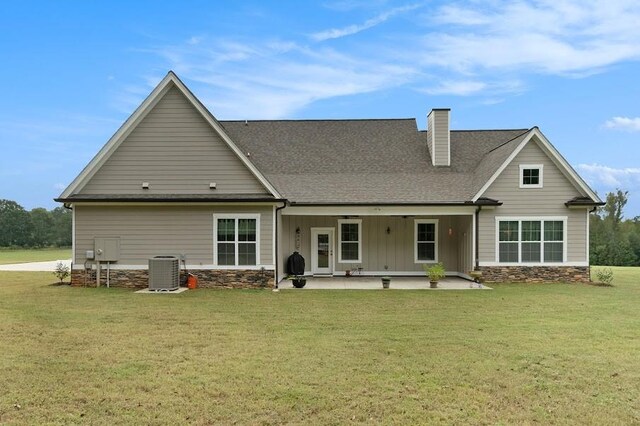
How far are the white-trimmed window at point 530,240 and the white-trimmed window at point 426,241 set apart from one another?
295 centimetres

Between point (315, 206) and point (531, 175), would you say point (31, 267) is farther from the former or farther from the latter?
point (531, 175)

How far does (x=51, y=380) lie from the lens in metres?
6.03

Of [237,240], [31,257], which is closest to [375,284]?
[237,240]

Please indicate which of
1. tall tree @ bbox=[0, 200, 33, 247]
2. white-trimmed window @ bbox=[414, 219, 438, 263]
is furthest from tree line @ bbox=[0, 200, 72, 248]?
white-trimmed window @ bbox=[414, 219, 438, 263]

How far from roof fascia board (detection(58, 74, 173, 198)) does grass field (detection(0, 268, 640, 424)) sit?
201 inches

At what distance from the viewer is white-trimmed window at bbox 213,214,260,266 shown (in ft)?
54.3

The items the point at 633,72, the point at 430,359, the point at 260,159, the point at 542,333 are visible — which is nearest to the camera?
the point at 430,359

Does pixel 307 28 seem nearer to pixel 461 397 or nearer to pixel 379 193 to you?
pixel 379 193

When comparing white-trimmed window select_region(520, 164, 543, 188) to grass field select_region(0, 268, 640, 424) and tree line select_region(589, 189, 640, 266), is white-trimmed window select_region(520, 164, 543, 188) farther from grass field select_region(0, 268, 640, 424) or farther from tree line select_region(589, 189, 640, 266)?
tree line select_region(589, 189, 640, 266)

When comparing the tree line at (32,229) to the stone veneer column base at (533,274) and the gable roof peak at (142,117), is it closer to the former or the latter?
the gable roof peak at (142,117)

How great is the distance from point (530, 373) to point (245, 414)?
3804 millimetres

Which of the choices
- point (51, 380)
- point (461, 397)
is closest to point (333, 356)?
point (461, 397)

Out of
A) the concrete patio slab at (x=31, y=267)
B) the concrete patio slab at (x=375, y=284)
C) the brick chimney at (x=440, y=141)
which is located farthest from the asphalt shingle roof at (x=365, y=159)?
the concrete patio slab at (x=31, y=267)

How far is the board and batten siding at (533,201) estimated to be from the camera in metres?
17.9
